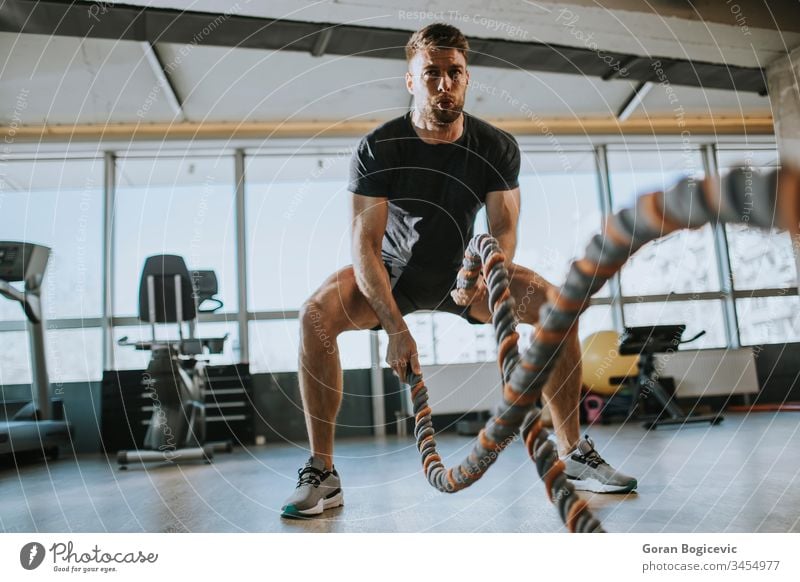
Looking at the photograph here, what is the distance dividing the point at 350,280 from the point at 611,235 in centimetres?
90

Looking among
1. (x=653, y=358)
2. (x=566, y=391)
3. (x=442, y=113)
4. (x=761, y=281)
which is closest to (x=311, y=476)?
(x=566, y=391)

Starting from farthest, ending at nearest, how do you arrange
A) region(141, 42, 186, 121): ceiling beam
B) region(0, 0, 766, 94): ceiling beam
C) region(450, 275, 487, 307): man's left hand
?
region(141, 42, 186, 121): ceiling beam → region(0, 0, 766, 94): ceiling beam → region(450, 275, 487, 307): man's left hand

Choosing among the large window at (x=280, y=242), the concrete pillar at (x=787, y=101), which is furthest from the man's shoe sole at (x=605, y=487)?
the large window at (x=280, y=242)

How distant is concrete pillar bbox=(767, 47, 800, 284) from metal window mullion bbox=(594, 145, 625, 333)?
4.43 ft

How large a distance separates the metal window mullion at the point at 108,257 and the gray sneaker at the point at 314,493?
2.62 meters

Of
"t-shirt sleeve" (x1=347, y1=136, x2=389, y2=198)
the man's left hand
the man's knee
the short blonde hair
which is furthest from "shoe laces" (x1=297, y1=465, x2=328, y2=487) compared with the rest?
the short blonde hair

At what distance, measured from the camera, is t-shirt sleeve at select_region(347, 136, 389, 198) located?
1378mm

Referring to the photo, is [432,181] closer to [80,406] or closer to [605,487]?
[605,487]

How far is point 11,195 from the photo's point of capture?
295cm

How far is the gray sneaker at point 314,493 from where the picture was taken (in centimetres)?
117

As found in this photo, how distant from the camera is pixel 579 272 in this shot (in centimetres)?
53

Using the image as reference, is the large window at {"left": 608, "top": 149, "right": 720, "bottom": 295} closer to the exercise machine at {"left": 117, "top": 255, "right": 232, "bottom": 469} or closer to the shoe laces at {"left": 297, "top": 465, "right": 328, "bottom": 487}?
the exercise machine at {"left": 117, "top": 255, "right": 232, "bottom": 469}

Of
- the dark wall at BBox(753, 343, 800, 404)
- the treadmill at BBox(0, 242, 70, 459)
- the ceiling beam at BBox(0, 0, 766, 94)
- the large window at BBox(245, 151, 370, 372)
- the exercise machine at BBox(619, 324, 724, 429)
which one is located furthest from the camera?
the dark wall at BBox(753, 343, 800, 404)

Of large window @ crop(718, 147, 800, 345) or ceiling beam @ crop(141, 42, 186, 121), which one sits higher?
ceiling beam @ crop(141, 42, 186, 121)
